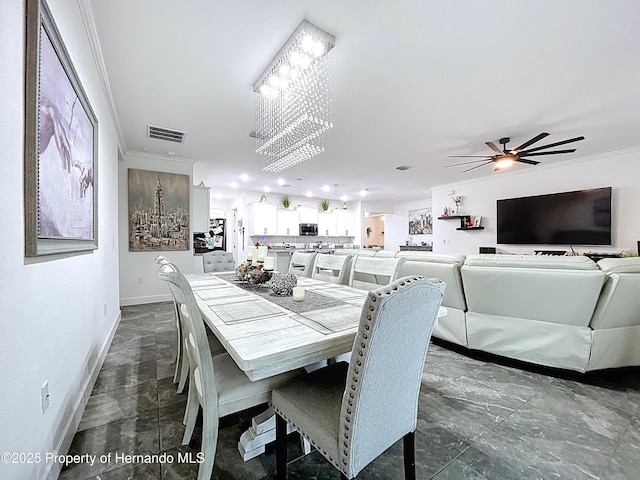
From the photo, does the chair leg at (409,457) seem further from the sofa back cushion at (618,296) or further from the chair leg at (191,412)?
the sofa back cushion at (618,296)

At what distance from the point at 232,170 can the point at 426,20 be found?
467cm

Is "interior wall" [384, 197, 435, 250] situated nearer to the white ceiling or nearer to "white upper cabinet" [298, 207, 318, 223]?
"white upper cabinet" [298, 207, 318, 223]

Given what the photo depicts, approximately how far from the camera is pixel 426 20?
1.84m

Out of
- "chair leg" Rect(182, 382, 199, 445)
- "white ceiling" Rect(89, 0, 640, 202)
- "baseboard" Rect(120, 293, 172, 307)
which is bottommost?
"baseboard" Rect(120, 293, 172, 307)

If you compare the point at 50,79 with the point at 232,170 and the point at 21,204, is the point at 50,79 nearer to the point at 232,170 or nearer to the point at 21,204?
the point at 21,204

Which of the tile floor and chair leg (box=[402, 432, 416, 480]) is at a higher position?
chair leg (box=[402, 432, 416, 480])

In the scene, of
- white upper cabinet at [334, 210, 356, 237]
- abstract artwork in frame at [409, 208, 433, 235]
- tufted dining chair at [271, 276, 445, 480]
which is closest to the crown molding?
tufted dining chair at [271, 276, 445, 480]

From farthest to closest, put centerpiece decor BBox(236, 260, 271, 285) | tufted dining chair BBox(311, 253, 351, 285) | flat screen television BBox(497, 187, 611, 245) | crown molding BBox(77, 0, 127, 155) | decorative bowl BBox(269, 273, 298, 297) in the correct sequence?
flat screen television BBox(497, 187, 611, 245)
tufted dining chair BBox(311, 253, 351, 285)
centerpiece decor BBox(236, 260, 271, 285)
decorative bowl BBox(269, 273, 298, 297)
crown molding BBox(77, 0, 127, 155)

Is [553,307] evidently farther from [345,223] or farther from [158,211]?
[345,223]

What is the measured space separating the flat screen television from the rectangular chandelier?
4.75 m

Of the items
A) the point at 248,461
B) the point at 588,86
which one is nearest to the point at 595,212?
the point at 588,86

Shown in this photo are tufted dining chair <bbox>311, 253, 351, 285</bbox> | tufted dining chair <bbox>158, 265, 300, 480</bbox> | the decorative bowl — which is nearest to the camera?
tufted dining chair <bbox>158, 265, 300, 480</bbox>

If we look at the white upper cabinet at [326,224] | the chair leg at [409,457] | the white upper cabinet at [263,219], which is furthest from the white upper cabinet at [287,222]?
the chair leg at [409,457]

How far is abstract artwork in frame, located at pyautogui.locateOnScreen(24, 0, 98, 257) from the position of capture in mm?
1012
